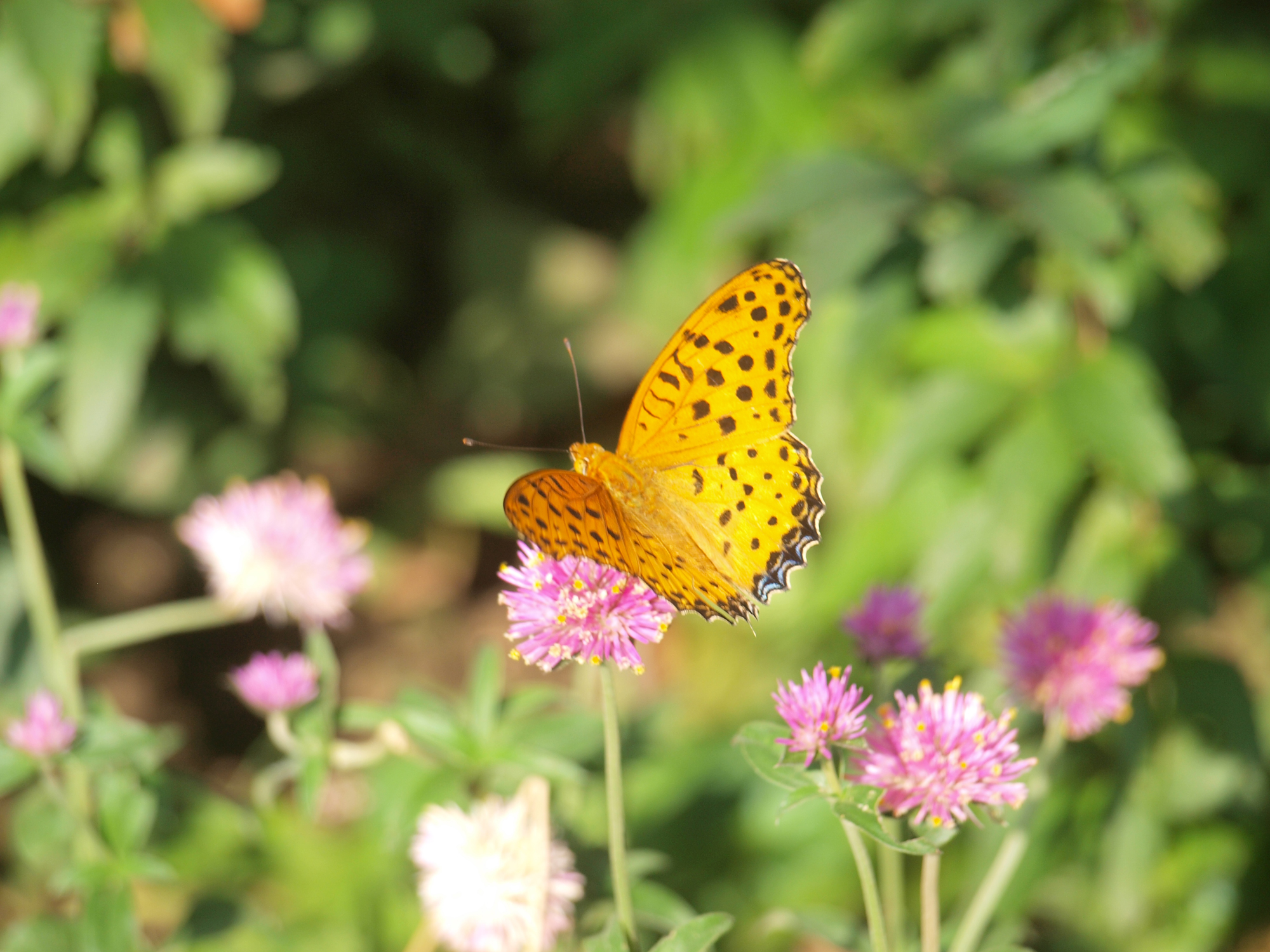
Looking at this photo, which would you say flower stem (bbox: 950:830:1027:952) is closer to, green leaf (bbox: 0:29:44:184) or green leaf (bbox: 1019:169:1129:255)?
green leaf (bbox: 1019:169:1129:255)

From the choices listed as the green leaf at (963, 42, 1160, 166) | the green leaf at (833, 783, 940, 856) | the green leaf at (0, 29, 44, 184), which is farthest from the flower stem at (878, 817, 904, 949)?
the green leaf at (0, 29, 44, 184)

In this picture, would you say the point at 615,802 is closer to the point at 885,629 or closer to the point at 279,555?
the point at 885,629

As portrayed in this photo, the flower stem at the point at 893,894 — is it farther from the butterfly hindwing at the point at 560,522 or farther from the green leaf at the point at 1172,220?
the green leaf at the point at 1172,220

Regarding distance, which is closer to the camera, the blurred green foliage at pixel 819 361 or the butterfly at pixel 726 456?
the butterfly at pixel 726 456

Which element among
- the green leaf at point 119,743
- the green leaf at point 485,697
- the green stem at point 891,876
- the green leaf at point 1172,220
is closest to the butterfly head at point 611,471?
the green leaf at point 485,697

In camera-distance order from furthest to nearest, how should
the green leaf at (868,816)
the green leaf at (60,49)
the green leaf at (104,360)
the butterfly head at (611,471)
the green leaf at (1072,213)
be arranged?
1. the green leaf at (104,360)
2. the green leaf at (60,49)
3. the green leaf at (1072,213)
4. the butterfly head at (611,471)
5. the green leaf at (868,816)

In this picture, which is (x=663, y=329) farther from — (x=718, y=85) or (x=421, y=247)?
(x=421, y=247)
